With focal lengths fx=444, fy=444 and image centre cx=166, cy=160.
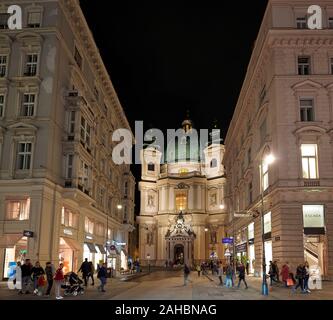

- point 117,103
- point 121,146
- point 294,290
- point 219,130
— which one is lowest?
point 294,290

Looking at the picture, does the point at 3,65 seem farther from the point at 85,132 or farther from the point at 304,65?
the point at 304,65

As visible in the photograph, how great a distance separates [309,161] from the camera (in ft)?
110

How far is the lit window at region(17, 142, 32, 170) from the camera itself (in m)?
33.6

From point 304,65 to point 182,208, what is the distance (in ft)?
189

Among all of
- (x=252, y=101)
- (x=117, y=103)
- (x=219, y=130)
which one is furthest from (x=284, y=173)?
(x=219, y=130)

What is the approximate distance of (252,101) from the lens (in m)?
46.2

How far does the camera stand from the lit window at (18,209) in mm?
32594

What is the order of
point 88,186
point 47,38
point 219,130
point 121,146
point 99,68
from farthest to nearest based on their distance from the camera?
point 219,130 → point 121,146 → point 99,68 → point 88,186 → point 47,38

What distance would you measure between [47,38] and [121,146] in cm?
3081

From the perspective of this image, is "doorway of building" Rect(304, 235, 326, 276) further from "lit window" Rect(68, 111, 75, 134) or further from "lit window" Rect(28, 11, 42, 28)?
"lit window" Rect(28, 11, 42, 28)

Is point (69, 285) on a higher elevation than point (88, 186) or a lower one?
lower

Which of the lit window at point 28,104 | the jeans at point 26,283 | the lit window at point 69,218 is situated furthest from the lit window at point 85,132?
the jeans at point 26,283

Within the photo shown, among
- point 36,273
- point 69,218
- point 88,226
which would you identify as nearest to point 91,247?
point 88,226

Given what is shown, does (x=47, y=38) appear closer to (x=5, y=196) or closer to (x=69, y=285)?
(x=5, y=196)
